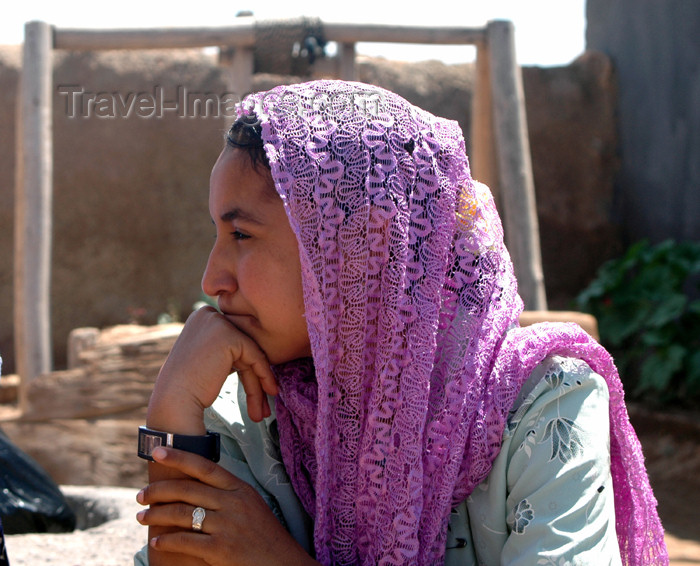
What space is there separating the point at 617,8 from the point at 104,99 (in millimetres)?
4854

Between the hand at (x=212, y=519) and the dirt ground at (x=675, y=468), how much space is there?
316 cm

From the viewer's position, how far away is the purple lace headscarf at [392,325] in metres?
1.40

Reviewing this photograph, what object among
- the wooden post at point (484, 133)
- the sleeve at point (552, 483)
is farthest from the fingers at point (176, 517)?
the wooden post at point (484, 133)

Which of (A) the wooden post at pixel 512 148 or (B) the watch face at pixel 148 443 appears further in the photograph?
(A) the wooden post at pixel 512 148

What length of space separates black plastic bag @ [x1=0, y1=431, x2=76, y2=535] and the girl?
2.98 ft

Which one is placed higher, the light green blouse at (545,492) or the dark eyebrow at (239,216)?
the dark eyebrow at (239,216)

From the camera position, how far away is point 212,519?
4.42 feet

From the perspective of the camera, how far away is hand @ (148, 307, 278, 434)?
4.80ft

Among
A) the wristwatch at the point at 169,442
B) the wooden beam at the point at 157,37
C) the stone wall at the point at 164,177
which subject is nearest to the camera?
the wristwatch at the point at 169,442

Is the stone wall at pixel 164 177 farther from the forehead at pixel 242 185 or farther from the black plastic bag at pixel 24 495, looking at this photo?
the forehead at pixel 242 185

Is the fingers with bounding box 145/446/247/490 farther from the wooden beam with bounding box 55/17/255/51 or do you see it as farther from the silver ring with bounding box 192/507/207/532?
the wooden beam with bounding box 55/17/255/51

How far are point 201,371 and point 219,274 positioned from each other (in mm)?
178

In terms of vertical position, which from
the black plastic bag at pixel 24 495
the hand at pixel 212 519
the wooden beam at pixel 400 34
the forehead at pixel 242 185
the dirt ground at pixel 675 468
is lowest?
the dirt ground at pixel 675 468

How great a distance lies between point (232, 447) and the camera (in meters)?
1.70
